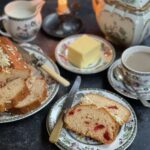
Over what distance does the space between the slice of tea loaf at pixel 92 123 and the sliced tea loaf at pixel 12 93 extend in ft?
0.44

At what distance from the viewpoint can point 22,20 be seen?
114 centimetres

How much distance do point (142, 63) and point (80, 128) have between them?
277 millimetres

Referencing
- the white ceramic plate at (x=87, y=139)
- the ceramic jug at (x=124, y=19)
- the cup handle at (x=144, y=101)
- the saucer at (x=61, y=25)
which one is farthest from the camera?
the saucer at (x=61, y=25)

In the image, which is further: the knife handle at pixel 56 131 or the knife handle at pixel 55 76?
the knife handle at pixel 55 76

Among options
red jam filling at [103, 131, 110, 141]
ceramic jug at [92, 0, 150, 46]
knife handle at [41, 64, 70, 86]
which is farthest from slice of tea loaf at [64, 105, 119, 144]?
ceramic jug at [92, 0, 150, 46]

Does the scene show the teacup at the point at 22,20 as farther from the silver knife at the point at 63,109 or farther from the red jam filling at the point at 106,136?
the red jam filling at the point at 106,136

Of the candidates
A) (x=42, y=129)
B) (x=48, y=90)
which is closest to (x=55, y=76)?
(x=48, y=90)

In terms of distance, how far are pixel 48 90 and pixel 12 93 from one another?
102mm

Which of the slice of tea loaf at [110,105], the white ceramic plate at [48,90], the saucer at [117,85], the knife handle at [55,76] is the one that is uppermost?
the slice of tea loaf at [110,105]

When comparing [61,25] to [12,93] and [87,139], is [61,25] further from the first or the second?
[87,139]

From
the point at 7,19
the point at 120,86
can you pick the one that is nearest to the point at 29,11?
the point at 7,19

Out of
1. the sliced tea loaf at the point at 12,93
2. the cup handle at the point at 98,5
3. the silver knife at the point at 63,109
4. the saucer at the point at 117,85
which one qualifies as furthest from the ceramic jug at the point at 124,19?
the sliced tea loaf at the point at 12,93

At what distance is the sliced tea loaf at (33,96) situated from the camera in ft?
3.05

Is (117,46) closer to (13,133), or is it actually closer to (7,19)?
(7,19)
